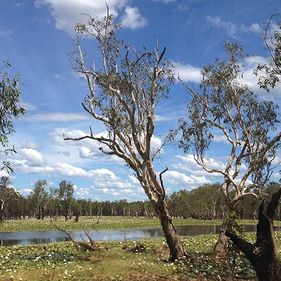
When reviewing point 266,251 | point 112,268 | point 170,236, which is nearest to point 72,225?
point 170,236

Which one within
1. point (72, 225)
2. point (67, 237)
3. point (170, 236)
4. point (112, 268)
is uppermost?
point (170, 236)

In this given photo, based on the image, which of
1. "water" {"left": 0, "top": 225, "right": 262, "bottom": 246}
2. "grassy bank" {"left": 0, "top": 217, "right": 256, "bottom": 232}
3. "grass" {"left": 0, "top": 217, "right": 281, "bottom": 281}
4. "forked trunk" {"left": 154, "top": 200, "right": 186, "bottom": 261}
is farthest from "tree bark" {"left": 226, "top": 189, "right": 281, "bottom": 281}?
"grassy bank" {"left": 0, "top": 217, "right": 256, "bottom": 232}

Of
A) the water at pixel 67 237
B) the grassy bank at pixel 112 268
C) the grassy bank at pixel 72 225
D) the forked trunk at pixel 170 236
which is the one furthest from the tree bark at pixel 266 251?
the grassy bank at pixel 72 225

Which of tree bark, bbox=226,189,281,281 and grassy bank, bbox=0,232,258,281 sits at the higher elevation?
tree bark, bbox=226,189,281,281

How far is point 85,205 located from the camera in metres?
193

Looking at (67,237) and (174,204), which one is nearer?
(67,237)

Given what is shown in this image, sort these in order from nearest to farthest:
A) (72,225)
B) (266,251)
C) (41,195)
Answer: (266,251) < (72,225) < (41,195)

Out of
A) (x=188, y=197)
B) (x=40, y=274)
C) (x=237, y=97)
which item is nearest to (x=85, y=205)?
(x=188, y=197)

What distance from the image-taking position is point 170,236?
80.6 ft

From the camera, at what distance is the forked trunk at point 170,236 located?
24078 millimetres

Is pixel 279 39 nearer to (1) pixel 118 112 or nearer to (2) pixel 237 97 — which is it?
(2) pixel 237 97

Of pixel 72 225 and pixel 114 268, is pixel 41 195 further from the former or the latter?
pixel 114 268

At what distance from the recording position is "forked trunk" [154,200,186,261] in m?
24.1

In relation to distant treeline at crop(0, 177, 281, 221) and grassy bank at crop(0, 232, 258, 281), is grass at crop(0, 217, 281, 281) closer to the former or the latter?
grassy bank at crop(0, 232, 258, 281)
